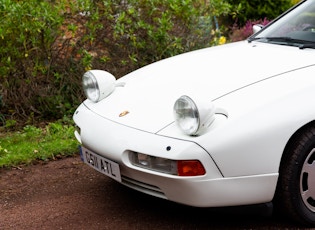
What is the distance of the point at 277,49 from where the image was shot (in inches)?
168

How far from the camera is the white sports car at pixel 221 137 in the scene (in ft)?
11.0

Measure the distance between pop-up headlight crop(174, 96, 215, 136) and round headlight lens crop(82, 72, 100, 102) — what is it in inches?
38.2

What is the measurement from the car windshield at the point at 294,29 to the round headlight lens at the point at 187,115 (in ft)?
3.91

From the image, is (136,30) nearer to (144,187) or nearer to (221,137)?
(144,187)

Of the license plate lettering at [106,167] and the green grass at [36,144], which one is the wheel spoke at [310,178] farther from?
the green grass at [36,144]

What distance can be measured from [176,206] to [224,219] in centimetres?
38

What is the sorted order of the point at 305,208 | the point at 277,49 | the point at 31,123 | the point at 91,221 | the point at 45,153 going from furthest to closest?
the point at 31,123
the point at 45,153
the point at 277,49
the point at 91,221
the point at 305,208

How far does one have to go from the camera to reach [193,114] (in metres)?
3.42

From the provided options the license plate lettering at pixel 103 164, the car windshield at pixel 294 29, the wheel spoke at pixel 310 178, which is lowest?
the wheel spoke at pixel 310 178

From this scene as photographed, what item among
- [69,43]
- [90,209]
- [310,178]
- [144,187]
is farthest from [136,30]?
[310,178]

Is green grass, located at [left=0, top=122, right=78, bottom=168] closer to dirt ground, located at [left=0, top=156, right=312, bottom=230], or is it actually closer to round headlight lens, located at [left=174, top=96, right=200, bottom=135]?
dirt ground, located at [left=0, top=156, right=312, bottom=230]

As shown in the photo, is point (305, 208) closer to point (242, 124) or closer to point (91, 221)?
point (242, 124)

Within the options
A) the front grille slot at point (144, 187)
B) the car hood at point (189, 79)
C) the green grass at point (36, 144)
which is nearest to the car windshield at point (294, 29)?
the car hood at point (189, 79)

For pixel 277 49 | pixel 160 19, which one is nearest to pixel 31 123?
pixel 160 19
